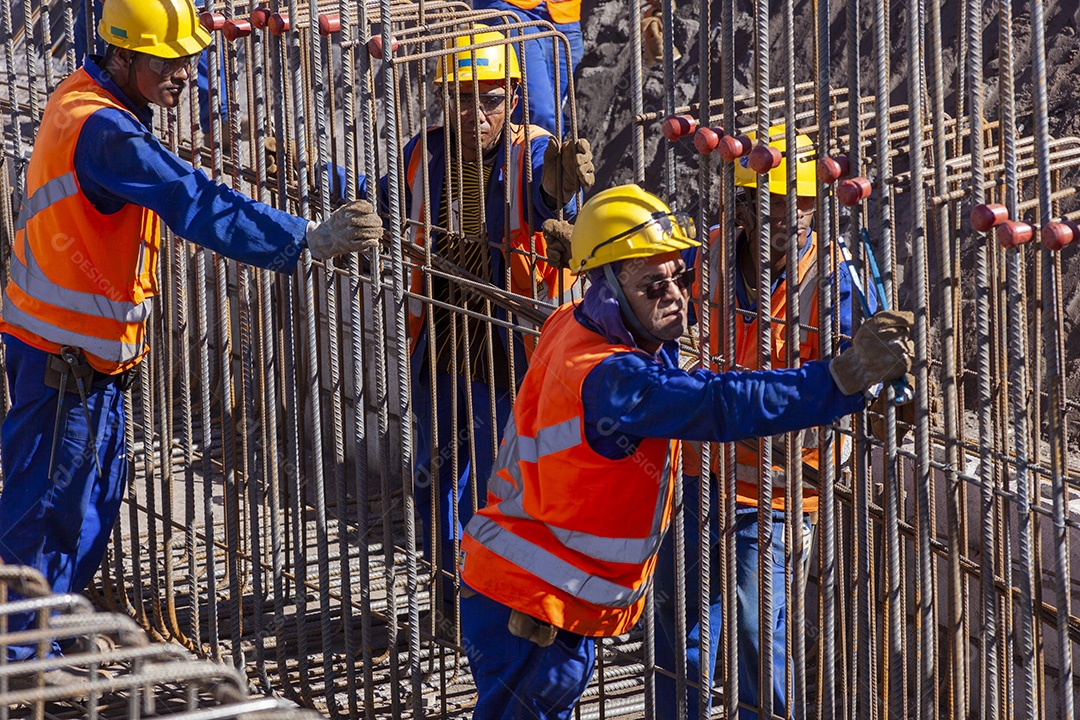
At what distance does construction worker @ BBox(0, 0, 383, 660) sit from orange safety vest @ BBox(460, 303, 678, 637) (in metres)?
1.38

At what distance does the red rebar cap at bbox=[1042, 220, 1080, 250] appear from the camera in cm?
294

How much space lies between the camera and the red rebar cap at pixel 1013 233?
2.95 m

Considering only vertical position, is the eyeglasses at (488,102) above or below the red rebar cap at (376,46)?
below

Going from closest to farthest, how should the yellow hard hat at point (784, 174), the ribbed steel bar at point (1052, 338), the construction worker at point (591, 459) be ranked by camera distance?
the ribbed steel bar at point (1052, 338) → the construction worker at point (591, 459) → the yellow hard hat at point (784, 174)

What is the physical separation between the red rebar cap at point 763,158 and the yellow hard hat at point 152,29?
2.00 meters

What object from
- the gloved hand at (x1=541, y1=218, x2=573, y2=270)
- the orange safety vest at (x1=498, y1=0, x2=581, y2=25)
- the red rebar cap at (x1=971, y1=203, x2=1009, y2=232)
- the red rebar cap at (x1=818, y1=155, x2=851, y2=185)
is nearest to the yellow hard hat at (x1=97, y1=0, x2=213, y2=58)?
the gloved hand at (x1=541, y1=218, x2=573, y2=270)

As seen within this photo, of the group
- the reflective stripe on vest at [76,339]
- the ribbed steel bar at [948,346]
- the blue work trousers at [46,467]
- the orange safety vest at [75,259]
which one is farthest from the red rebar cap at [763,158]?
the blue work trousers at [46,467]

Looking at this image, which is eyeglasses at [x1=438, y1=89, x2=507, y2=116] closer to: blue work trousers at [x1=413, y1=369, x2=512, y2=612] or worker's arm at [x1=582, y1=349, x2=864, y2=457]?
blue work trousers at [x1=413, y1=369, x2=512, y2=612]

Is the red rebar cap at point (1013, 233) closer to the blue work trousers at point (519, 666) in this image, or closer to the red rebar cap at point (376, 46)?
the blue work trousers at point (519, 666)

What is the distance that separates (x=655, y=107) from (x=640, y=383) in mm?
5543

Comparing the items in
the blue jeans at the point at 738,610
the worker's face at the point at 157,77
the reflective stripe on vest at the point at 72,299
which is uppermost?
the worker's face at the point at 157,77

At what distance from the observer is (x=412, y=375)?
5625 mm

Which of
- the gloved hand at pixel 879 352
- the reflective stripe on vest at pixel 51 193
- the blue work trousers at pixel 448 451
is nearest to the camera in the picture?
the gloved hand at pixel 879 352

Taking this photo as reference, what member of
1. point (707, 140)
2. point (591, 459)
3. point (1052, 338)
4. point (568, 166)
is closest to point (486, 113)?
point (568, 166)
